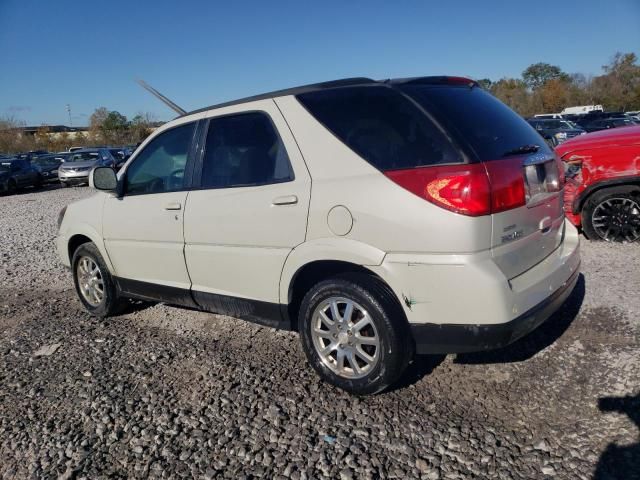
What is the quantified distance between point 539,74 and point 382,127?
4001 inches

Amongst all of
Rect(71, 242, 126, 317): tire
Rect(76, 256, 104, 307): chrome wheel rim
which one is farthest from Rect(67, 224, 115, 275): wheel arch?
Rect(76, 256, 104, 307): chrome wheel rim

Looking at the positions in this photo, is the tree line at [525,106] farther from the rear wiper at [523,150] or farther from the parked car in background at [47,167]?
the rear wiper at [523,150]

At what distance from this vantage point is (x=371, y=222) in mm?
2660

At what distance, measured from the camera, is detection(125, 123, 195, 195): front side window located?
12.7 feet

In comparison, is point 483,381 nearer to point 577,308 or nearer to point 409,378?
point 409,378

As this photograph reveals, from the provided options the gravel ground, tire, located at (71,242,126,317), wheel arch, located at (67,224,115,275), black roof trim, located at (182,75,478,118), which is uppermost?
black roof trim, located at (182,75,478,118)

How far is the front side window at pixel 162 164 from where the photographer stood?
386 cm

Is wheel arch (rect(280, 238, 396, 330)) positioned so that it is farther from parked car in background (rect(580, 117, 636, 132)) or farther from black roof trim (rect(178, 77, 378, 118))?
parked car in background (rect(580, 117, 636, 132))

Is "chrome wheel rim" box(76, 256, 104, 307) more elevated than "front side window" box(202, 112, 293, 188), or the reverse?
"front side window" box(202, 112, 293, 188)

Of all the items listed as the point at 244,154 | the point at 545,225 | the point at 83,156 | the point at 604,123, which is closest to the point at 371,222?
the point at 545,225

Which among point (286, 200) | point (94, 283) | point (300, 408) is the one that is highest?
point (286, 200)

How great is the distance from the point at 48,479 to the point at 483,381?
8.20 feet

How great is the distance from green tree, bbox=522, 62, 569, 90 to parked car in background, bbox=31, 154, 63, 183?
85863 millimetres

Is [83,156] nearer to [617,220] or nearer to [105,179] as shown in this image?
[105,179]
